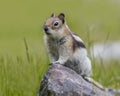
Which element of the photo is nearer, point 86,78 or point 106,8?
point 86,78

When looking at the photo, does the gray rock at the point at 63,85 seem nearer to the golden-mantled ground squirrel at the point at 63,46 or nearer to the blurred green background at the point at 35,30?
the golden-mantled ground squirrel at the point at 63,46

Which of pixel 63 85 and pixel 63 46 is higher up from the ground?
pixel 63 46

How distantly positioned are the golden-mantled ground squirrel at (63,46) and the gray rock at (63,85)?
23 cm

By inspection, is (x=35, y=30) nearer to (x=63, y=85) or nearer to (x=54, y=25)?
(x=54, y=25)

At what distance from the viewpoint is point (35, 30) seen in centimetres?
2052

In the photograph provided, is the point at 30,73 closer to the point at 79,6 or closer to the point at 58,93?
the point at 58,93

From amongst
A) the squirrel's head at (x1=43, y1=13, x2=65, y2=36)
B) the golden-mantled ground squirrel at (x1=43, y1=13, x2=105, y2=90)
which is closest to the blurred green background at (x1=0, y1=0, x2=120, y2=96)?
the golden-mantled ground squirrel at (x1=43, y1=13, x2=105, y2=90)

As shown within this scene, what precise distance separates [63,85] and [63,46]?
24.5 inches

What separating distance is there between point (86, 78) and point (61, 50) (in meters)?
0.46

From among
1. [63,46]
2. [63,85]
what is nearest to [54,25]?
[63,46]

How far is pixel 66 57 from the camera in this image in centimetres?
752

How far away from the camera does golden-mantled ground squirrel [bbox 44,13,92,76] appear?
747 cm

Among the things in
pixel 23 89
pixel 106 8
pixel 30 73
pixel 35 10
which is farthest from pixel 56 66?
pixel 106 8

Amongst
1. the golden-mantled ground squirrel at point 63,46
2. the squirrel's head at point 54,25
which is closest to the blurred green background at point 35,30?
the golden-mantled ground squirrel at point 63,46
